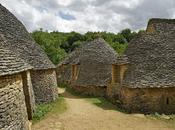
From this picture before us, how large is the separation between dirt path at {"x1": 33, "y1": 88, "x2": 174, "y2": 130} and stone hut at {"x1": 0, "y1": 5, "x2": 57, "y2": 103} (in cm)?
212

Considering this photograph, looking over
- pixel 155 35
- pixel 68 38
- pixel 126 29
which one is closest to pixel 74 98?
pixel 155 35

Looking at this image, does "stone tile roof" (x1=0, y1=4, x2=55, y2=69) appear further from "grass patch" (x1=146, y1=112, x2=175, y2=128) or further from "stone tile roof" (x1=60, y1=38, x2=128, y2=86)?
"grass patch" (x1=146, y1=112, x2=175, y2=128)

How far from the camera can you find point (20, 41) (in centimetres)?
2258

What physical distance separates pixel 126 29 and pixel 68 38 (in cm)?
1456

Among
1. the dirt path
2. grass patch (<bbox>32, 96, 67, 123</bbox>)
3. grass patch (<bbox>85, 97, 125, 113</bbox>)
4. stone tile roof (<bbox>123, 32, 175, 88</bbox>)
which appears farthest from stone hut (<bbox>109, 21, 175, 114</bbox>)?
grass patch (<bbox>32, 96, 67, 123</bbox>)

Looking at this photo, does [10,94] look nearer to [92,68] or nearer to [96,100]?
[96,100]

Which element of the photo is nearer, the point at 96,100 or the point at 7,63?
the point at 7,63

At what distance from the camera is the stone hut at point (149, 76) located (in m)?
22.9

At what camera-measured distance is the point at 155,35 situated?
26.1 metres

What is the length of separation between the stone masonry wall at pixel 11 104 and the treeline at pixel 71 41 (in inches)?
1123

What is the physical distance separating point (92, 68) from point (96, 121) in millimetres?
11644

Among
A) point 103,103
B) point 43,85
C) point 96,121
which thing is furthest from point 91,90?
point 96,121

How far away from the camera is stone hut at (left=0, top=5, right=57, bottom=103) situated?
2184 cm

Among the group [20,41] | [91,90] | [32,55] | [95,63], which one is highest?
[20,41]
